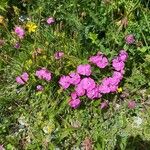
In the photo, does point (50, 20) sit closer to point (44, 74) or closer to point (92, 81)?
point (44, 74)

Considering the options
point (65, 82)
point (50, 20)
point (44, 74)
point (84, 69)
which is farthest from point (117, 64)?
point (50, 20)

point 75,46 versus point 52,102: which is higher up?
point 75,46

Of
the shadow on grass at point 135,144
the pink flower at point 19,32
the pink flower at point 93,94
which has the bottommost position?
the shadow on grass at point 135,144

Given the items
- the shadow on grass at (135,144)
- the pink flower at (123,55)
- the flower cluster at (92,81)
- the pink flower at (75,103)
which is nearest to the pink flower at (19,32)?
the flower cluster at (92,81)

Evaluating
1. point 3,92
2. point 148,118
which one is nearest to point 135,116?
point 148,118

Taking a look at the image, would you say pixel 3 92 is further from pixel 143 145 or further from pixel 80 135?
pixel 143 145

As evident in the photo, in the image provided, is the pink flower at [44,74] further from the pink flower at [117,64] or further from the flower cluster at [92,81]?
the pink flower at [117,64]
